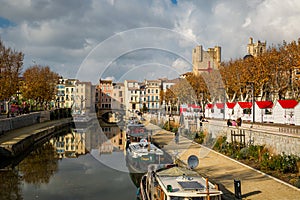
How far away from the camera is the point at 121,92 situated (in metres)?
49.3

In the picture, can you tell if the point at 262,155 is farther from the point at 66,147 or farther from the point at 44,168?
the point at 66,147

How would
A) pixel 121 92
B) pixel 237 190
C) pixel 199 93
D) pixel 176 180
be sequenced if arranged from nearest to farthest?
1. pixel 176 180
2. pixel 237 190
3. pixel 121 92
4. pixel 199 93

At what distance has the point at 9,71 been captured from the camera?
153ft

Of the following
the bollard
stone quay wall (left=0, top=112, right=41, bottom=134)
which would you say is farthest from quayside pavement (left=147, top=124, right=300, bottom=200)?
stone quay wall (left=0, top=112, right=41, bottom=134)

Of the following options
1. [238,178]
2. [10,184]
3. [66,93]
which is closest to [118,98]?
[10,184]

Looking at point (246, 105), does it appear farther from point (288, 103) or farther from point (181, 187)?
point (181, 187)

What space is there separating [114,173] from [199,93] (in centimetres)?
3566

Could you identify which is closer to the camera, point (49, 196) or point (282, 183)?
point (282, 183)

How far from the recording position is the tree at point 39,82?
61.2 metres

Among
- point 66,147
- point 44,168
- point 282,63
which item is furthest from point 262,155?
point 66,147

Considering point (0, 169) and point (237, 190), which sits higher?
point (237, 190)

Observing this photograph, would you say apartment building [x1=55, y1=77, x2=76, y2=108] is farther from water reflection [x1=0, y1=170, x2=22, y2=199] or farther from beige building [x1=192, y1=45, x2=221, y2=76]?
water reflection [x1=0, y1=170, x2=22, y2=199]

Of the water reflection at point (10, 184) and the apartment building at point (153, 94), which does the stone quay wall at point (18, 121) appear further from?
the apartment building at point (153, 94)

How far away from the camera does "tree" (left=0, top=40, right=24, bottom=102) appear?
138ft
